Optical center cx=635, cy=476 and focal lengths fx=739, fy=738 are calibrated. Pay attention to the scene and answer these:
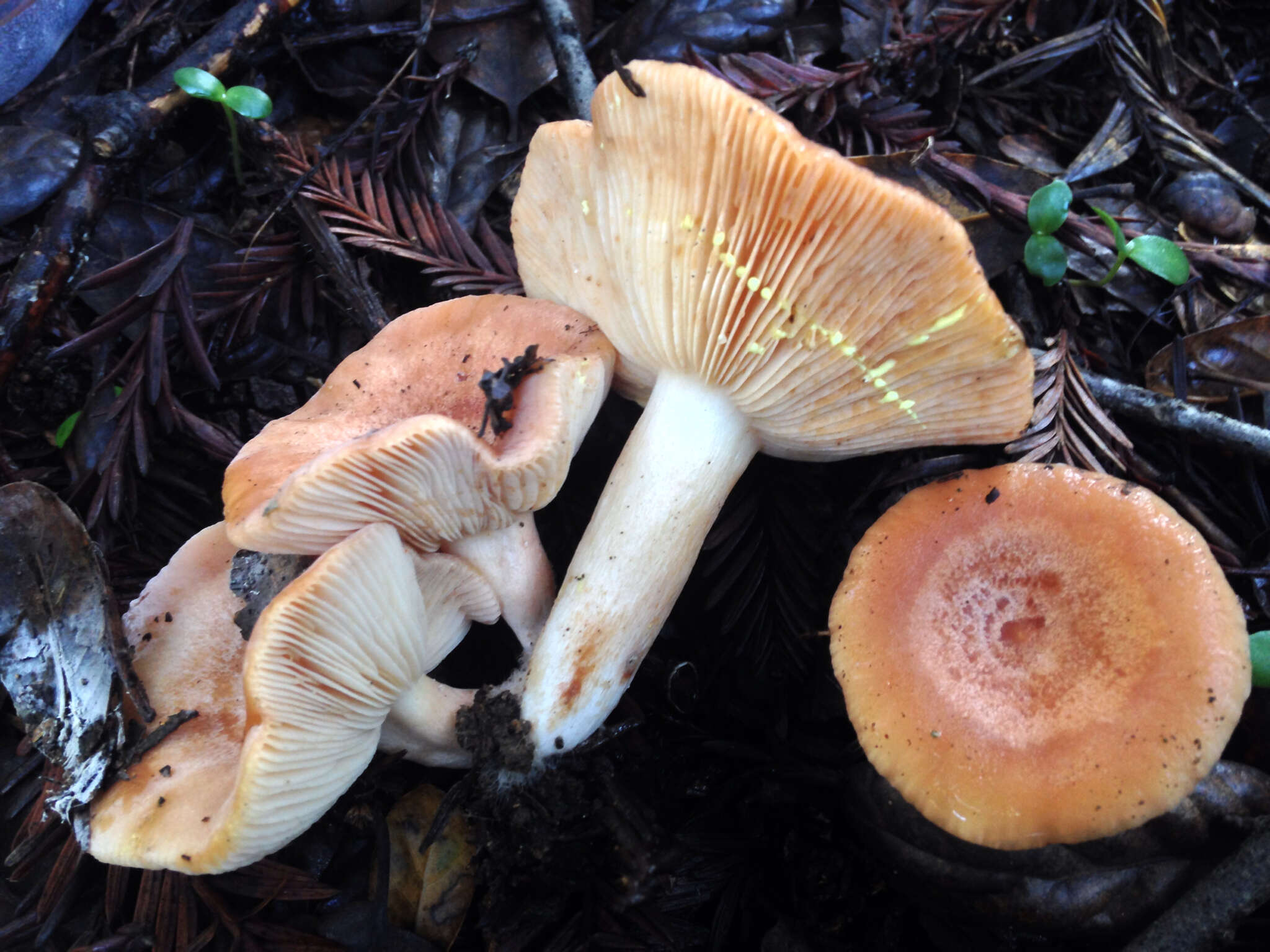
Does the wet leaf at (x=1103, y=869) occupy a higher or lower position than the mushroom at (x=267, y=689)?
lower

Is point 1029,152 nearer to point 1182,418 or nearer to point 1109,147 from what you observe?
point 1109,147

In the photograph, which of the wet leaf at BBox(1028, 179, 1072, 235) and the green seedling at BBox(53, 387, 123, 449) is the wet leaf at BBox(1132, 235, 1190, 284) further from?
the green seedling at BBox(53, 387, 123, 449)

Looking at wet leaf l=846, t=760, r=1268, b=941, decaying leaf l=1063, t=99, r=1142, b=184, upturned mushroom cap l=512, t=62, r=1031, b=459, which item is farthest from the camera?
decaying leaf l=1063, t=99, r=1142, b=184

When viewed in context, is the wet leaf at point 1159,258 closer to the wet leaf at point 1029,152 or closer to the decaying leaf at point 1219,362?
the decaying leaf at point 1219,362

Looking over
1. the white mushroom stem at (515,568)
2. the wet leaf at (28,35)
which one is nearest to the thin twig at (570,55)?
the white mushroom stem at (515,568)

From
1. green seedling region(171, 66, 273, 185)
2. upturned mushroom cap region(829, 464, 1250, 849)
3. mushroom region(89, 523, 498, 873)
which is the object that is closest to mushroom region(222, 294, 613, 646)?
mushroom region(89, 523, 498, 873)

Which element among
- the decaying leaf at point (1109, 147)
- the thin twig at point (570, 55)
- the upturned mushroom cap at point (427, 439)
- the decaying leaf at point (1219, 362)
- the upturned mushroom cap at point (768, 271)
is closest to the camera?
the upturned mushroom cap at point (768, 271)
